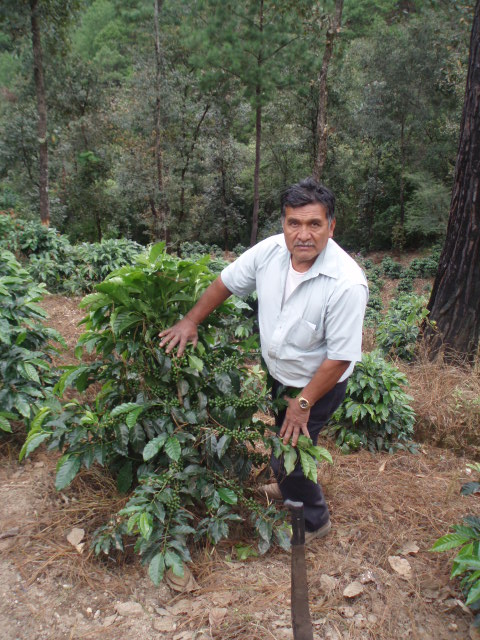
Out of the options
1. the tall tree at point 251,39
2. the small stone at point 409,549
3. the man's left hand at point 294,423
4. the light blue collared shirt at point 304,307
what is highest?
the tall tree at point 251,39

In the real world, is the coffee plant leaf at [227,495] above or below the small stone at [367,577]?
above

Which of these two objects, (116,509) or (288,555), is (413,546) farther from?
(116,509)

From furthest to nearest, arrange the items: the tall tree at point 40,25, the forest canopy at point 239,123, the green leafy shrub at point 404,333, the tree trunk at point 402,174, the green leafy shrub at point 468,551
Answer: the tree trunk at point 402,174, the forest canopy at point 239,123, the tall tree at point 40,25, the green leafy shrub at point 404,333, the green leafy shrub at point 468,551

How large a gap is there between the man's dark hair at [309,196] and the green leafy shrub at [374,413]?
Result: 1.65 metres

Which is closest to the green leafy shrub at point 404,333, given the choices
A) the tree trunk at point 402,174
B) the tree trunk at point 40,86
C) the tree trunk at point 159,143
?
the tree trunk at point 40,86

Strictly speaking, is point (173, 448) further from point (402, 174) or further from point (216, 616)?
point (402, 174)

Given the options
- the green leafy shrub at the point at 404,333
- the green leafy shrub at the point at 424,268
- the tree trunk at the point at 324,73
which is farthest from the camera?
the green leafy shrub at the point at 424,268

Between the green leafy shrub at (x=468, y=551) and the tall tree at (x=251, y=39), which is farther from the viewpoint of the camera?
the tall tree at (x=251, y=39)

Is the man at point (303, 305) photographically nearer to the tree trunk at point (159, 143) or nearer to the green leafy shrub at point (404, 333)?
the green leafy shrub at point (404, 333)

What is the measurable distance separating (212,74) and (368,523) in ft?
53.9

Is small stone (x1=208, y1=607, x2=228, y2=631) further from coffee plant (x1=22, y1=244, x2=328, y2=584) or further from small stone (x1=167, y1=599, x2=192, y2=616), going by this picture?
coffee plant (x1=22, y1=244, x2=328, y2=584)

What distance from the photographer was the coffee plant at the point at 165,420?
82.1 inches

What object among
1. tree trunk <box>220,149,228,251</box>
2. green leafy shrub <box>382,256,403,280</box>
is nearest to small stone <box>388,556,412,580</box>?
green leafy shrub <box>382,256,403,280</box>

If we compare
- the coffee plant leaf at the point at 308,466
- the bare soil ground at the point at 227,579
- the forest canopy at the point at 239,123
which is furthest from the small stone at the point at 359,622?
the forest canopy at the point at 239,123
